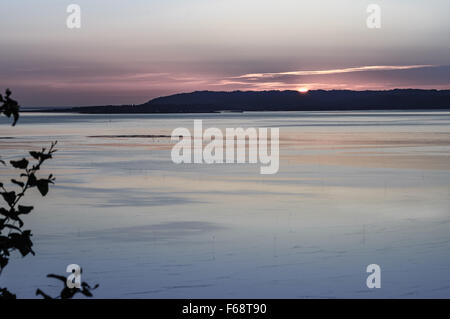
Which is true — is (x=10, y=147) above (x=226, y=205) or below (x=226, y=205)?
above

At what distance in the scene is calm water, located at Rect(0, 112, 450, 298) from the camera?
740 centimetres

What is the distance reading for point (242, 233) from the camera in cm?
993

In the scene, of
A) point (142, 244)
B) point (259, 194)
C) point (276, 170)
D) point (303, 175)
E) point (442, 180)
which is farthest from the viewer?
point (276, 170)

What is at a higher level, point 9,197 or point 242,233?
point 242,233

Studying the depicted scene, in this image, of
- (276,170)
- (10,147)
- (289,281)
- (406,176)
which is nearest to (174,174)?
(276,170)

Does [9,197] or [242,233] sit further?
[242,233]

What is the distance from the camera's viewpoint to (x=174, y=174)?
58.9ft

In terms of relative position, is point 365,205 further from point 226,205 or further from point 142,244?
point 142,244

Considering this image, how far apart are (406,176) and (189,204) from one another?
6.80 m

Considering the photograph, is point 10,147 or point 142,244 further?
point 10,147

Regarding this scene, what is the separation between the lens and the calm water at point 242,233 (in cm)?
740

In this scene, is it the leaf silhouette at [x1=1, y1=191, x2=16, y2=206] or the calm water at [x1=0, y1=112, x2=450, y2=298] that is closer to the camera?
the leaf silhouette at [x1=1, y1=191, x2=16, y2=206]

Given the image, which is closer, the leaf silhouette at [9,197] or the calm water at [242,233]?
the leaf silhouette at [9,197]
